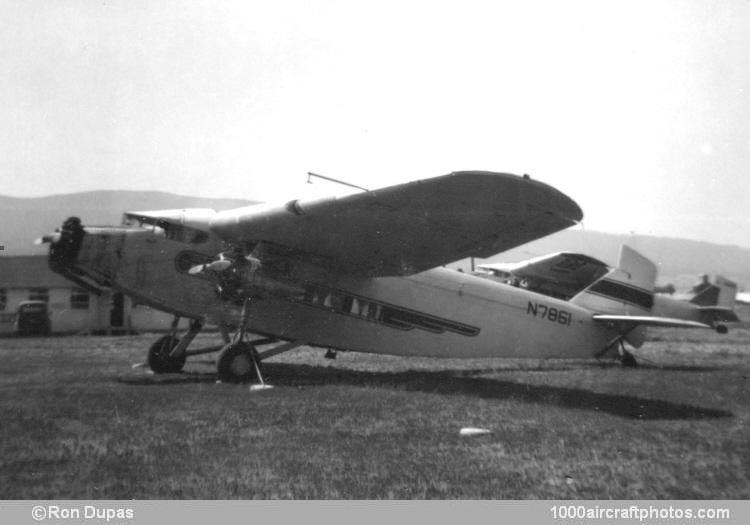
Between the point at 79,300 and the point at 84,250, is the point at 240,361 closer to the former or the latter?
the point at 84,250

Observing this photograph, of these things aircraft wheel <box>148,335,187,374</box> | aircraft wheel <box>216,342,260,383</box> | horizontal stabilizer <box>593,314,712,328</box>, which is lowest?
aircraft wheel <box>148,335,187,374</box>

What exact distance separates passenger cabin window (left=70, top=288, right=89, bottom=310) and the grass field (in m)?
19.7

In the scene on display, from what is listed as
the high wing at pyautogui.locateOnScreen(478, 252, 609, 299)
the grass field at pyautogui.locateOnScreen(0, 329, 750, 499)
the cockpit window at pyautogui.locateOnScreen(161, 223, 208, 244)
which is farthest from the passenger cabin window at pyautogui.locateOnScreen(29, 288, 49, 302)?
the cockpit window at pyautogui.locateOnScreen(161, 223, 208, 244)

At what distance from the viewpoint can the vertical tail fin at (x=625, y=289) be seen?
14750mm

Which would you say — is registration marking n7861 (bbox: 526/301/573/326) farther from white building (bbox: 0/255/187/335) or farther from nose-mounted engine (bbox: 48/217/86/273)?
white building (bbox: 0/255/187/335)

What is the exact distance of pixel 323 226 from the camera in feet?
32.1

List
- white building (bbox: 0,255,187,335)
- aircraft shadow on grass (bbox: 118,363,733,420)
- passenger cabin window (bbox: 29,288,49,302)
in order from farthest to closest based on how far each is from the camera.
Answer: passenger cabin window (bbox: 29,288,49,302), white building (bbox: 0,255,187,335), aircraft shadow on grass (bbox: 118,363,733,420)

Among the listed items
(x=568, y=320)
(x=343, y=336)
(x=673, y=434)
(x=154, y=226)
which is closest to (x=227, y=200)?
(x=154, y=226)

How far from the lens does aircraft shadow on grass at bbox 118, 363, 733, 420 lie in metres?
8.01

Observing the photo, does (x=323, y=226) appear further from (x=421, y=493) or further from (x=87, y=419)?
(x=421, y=493)

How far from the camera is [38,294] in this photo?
30.1 m

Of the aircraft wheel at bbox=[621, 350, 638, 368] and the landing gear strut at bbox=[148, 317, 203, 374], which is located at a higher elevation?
the landing gear strut at bbox=[148, 317, 203, 374]

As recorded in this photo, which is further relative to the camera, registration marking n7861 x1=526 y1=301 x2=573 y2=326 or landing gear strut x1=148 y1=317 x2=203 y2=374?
registration marking n7861 x1=526 y1=301 x2=573 y2=326

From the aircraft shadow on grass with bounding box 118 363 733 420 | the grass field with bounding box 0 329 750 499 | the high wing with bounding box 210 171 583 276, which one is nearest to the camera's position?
the grass field with bounding box 0 329 750 499
